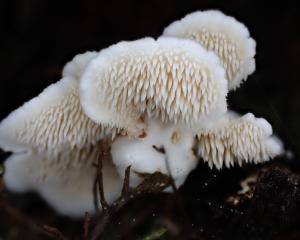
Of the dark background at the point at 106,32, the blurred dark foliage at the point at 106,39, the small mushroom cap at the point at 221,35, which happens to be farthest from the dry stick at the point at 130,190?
the dark background at the point at 106,32

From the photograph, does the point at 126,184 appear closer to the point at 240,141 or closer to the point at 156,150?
the point at 156,150

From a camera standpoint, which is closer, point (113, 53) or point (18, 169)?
point (113, 53)

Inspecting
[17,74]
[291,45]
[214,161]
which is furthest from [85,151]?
[291,45]

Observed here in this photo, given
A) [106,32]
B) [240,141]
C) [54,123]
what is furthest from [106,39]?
[240,141]

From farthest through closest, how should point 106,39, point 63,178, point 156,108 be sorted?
point 106,39 → point 63,178 → point 156,108

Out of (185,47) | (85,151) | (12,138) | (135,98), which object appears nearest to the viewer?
(185,47)

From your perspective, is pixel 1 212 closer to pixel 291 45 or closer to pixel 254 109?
pixel 254 109

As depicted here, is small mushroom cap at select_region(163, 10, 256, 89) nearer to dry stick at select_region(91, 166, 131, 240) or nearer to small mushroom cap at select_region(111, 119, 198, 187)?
small mushroom cap at select_region(111, 119, 198, 187)

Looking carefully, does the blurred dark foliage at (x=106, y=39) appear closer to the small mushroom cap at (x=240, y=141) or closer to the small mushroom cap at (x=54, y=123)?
the small mushroom cap at (x=240, y=141)
